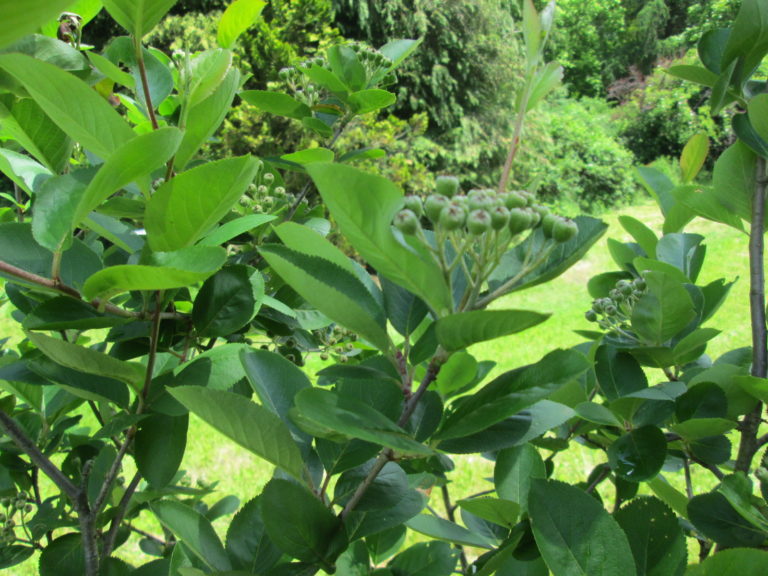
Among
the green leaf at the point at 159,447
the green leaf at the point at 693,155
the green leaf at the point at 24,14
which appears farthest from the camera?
the green leaf at the point at 693,155

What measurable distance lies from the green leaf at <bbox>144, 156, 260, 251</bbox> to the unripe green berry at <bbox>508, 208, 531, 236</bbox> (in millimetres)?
223

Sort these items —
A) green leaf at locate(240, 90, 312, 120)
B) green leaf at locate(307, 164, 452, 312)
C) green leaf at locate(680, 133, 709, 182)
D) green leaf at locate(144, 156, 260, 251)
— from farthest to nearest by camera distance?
green leaf at locate(680, 133, 709, 182) → green leaf at locate(240, 90, 312, 120) → green leaf at locate(144, 156, 260, 251) → green leaf at locate(307, 164, 452, 312)

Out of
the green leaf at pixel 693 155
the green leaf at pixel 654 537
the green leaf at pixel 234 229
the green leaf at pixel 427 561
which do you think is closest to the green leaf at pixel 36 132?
the green leaf at pixel 234 229

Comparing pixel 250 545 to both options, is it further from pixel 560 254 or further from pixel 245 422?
pixel 560 254

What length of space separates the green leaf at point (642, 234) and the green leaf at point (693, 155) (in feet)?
0.61

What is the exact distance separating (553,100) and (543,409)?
1598cm

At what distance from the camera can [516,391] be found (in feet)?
1.44

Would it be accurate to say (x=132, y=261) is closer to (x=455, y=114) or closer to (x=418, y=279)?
(x=418, y=279)

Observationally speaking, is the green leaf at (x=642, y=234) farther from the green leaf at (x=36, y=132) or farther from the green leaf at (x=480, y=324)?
the green leaf at (x=36, y=132)

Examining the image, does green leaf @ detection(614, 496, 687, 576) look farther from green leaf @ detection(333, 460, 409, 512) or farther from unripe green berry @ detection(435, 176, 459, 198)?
unripe green berry @ detection(435, 176, 459, 198)

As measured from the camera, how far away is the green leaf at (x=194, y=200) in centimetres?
51

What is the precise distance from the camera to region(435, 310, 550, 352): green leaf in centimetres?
37

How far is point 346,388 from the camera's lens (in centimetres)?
53

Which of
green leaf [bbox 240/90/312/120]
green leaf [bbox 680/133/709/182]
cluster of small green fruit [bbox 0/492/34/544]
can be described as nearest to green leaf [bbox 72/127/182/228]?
green leaf [bbox 240/90/312/120]
